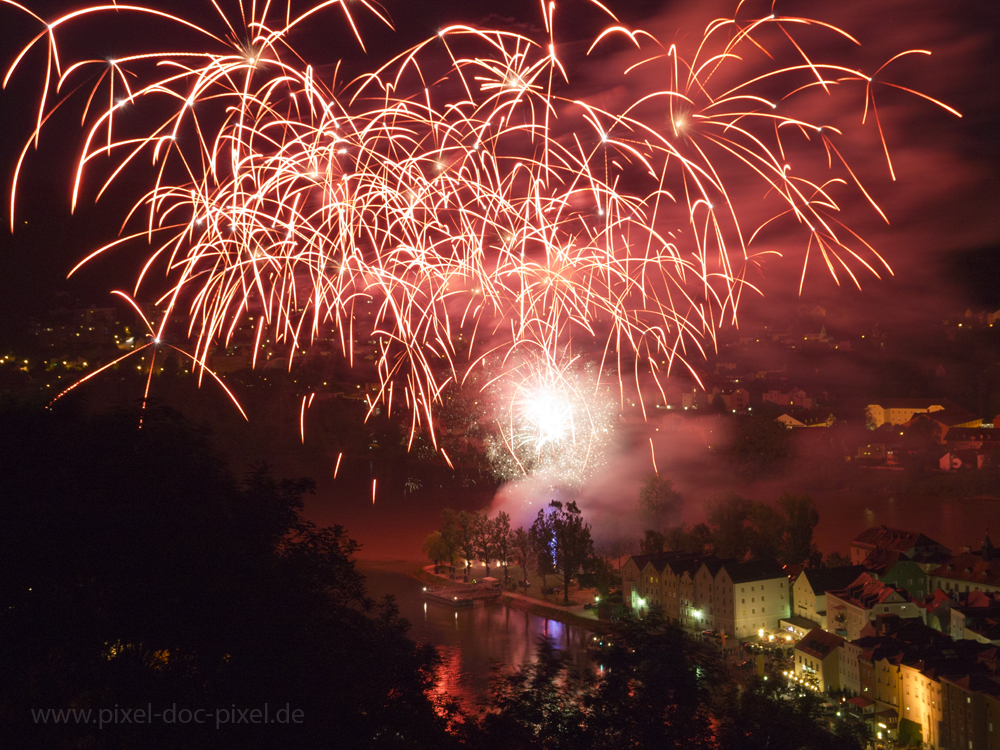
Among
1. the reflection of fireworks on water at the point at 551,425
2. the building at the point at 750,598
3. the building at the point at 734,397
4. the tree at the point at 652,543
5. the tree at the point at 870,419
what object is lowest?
the building at the point at 750,598

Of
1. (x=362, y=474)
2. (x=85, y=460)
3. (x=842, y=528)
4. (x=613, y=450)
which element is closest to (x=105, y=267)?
(x=362, y=474)

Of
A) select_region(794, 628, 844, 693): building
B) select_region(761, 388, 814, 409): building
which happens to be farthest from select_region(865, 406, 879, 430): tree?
select_region(794, 628, 844, 693): building

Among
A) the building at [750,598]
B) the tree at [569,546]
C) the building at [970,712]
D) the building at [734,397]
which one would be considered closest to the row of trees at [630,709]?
the building at [970,712]

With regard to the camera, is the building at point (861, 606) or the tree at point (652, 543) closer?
the building at point (861, 606)

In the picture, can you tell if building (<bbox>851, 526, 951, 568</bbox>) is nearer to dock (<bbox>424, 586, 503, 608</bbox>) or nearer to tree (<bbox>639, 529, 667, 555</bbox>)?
tree (<bbox>639, 529, 667, 555</bbox>)

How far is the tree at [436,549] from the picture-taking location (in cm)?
1131

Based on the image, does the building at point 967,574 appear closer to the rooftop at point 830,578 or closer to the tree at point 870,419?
the rooftop at point 830,578

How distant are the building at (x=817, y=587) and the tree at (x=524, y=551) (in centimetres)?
370

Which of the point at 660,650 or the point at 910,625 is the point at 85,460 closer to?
the point at 660,650

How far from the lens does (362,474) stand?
1689 cm

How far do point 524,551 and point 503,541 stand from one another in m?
0.42

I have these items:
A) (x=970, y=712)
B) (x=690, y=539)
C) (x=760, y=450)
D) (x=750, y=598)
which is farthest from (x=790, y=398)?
(x=970, y=712)

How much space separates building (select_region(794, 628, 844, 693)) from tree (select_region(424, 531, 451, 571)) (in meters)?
5.34

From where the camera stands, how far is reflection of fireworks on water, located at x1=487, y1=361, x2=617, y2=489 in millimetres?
10359
